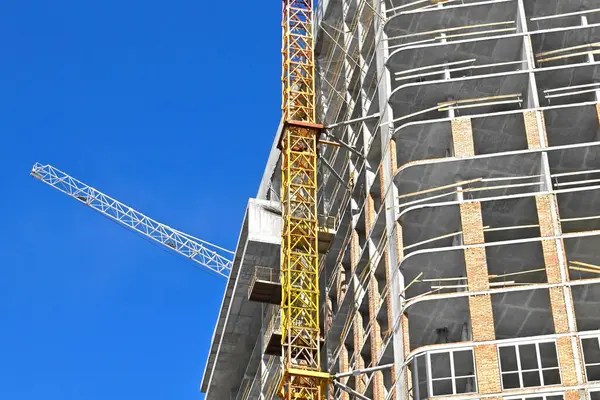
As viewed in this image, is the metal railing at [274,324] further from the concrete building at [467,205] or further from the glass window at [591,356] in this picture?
the glass window at [591,356]

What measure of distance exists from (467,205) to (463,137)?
5.25m

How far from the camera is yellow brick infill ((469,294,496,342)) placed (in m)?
67.1

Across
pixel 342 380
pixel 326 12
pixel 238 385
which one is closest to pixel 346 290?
pixel 342 380

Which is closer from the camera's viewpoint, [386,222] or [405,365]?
[405,365]

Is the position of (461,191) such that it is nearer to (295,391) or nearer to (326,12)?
(295,391)

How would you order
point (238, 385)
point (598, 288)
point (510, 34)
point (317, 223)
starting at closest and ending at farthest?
point (598, 288), point (510, 34), point (317, 223), point (238, 385)

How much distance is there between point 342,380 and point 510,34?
21.8 metres

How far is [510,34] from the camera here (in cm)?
8094

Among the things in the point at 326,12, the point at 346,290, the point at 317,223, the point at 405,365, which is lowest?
the point at 405,365

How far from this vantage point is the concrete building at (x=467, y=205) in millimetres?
67375

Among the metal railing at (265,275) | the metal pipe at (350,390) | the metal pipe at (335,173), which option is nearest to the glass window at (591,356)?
the metal pipe at (350,390)

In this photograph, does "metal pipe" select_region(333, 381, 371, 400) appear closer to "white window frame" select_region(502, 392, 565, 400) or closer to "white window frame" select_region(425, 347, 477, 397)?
"white window frame" select_region(425, 347, 477, 397)

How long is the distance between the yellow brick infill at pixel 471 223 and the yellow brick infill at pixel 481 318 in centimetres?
348

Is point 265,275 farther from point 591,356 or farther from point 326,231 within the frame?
point 591,356
